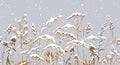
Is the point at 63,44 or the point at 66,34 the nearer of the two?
the point at 66,34

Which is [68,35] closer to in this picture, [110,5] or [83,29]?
[83,29]

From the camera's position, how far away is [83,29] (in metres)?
3.12

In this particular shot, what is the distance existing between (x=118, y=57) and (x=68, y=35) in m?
0.33

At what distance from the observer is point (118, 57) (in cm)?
289

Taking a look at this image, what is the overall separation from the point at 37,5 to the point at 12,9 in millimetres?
3896

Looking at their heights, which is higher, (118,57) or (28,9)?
(28,9)

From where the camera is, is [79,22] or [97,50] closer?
[97,50]

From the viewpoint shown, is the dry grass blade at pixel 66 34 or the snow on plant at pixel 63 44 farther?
the dry grass blade at pixel 66 34

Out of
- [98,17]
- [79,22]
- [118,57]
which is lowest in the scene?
[118,57]

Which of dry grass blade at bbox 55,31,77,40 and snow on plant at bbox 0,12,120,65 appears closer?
snow on plant at bbox 0,12,120,65

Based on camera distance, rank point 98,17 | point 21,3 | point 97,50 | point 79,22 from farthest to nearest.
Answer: point 21,3 < point 98,17 < point 79,22 < point 97,50

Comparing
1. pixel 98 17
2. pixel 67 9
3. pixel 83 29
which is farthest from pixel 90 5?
pixel 83 29

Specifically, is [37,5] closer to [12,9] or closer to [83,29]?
[12,9]

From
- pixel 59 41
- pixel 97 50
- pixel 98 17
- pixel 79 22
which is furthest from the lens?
pixel 98 17
